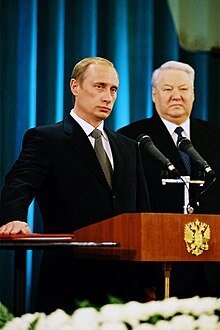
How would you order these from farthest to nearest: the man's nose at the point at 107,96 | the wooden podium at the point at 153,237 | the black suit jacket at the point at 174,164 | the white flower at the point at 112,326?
the black suit jacket at the point at 174,164
the man's nose at the point at 107,96
the wooden podium at the point at 153,237
the white flower at the point at 112,326

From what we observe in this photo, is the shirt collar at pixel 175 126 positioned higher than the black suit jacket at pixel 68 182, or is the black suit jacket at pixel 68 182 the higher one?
the shirt collar at pixel 175 126

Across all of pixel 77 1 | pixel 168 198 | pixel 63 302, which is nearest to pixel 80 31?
pixel 77 1

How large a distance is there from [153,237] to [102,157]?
0.65 meters

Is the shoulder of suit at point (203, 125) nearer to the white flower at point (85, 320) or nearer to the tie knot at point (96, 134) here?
the tie knot at point (96, 134)

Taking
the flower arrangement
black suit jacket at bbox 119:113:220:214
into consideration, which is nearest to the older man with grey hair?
black suit jacket at bbox 119:113:220:214

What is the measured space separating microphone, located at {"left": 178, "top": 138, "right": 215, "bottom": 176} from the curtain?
5.07 feet

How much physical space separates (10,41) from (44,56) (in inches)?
9.2

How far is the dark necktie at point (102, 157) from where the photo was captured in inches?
110

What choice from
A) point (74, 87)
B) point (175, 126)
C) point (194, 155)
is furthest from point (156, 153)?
point (175, 126)

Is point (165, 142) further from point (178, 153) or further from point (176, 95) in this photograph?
point (176, 95)

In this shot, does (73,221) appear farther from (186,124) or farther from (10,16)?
(10,16)

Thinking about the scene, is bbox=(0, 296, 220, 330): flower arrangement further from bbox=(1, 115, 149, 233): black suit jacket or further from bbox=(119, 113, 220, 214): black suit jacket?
bbox=(119, 113, 220, 214): black suit jacket

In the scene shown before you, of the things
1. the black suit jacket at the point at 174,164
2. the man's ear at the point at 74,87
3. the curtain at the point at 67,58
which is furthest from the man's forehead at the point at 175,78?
the man's ear at the point at 74,87

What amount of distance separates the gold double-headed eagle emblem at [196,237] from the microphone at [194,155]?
1.01 feet
